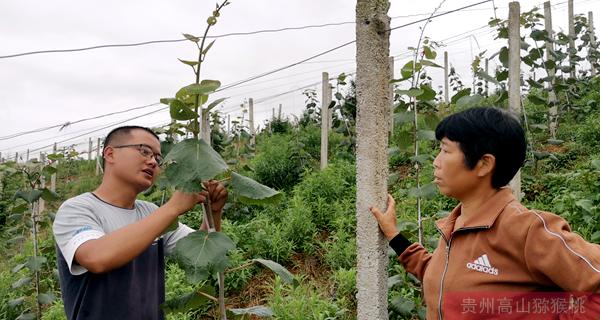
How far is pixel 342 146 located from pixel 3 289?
465 centimetres

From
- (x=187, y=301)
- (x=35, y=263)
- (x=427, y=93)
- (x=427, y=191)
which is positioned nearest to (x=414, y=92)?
(x=427, y=93)

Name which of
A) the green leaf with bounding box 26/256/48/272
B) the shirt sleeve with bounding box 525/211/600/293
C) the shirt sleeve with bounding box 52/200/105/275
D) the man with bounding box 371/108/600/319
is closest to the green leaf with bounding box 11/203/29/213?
the green leaf with bounding box 26/256/48/272

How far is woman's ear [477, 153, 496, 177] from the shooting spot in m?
1.44

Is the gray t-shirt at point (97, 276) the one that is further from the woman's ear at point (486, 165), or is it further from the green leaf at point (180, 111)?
the woman's ear at point (486, 165)

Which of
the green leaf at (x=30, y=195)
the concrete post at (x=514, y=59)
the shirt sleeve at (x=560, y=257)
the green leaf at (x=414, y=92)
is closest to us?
the shirt sleeve at (x=560, y=257)

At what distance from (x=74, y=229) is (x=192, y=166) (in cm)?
48

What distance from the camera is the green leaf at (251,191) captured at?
1.57m

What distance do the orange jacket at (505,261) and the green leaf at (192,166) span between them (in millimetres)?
740

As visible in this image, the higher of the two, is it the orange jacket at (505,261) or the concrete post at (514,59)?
the concrete post at (514,59)

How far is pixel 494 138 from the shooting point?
4.69 ft

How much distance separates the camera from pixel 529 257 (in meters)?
1.26

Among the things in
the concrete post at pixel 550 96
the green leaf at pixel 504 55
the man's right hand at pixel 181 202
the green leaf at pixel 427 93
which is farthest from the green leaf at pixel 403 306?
the concrete post at pixel 550 96

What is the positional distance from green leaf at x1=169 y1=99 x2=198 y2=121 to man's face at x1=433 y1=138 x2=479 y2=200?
780 millimetres

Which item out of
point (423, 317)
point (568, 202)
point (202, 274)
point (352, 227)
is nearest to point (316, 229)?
point (352, 227)
